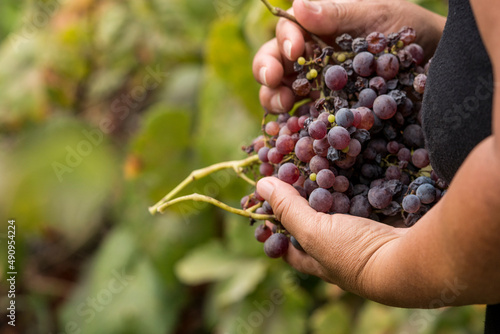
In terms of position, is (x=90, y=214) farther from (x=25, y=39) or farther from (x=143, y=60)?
(x=25, y=39)

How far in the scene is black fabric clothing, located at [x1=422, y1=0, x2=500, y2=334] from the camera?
487 millimetres

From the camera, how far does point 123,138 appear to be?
2.24m

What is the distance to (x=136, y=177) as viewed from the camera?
1.72 metres

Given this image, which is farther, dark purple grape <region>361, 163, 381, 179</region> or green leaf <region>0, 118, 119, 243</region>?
green leaf <region>0, 118, 119, 243</region>

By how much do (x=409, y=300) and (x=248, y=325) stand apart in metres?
1.01

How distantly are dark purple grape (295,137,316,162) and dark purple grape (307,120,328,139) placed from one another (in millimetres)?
29

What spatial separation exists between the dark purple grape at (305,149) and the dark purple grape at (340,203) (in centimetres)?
7

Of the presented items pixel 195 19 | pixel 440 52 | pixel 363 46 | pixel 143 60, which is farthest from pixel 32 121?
pixel 440 52

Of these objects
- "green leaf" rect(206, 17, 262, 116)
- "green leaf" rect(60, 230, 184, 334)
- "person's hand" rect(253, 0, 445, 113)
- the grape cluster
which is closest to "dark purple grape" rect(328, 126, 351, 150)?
the grape cluster

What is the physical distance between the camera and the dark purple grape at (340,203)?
664 millimetres

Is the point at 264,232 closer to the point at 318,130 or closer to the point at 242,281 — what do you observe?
the point at 318,130

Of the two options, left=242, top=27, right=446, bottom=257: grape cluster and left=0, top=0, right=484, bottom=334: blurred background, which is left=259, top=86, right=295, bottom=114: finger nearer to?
left=242, top=27, right=446, bottom=257: grape cluster

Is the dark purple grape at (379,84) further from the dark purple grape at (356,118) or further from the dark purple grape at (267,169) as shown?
the dark purple grape at (267,169)

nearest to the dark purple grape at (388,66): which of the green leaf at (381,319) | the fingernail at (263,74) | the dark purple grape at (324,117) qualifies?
the dark purple grape at (324,117)
